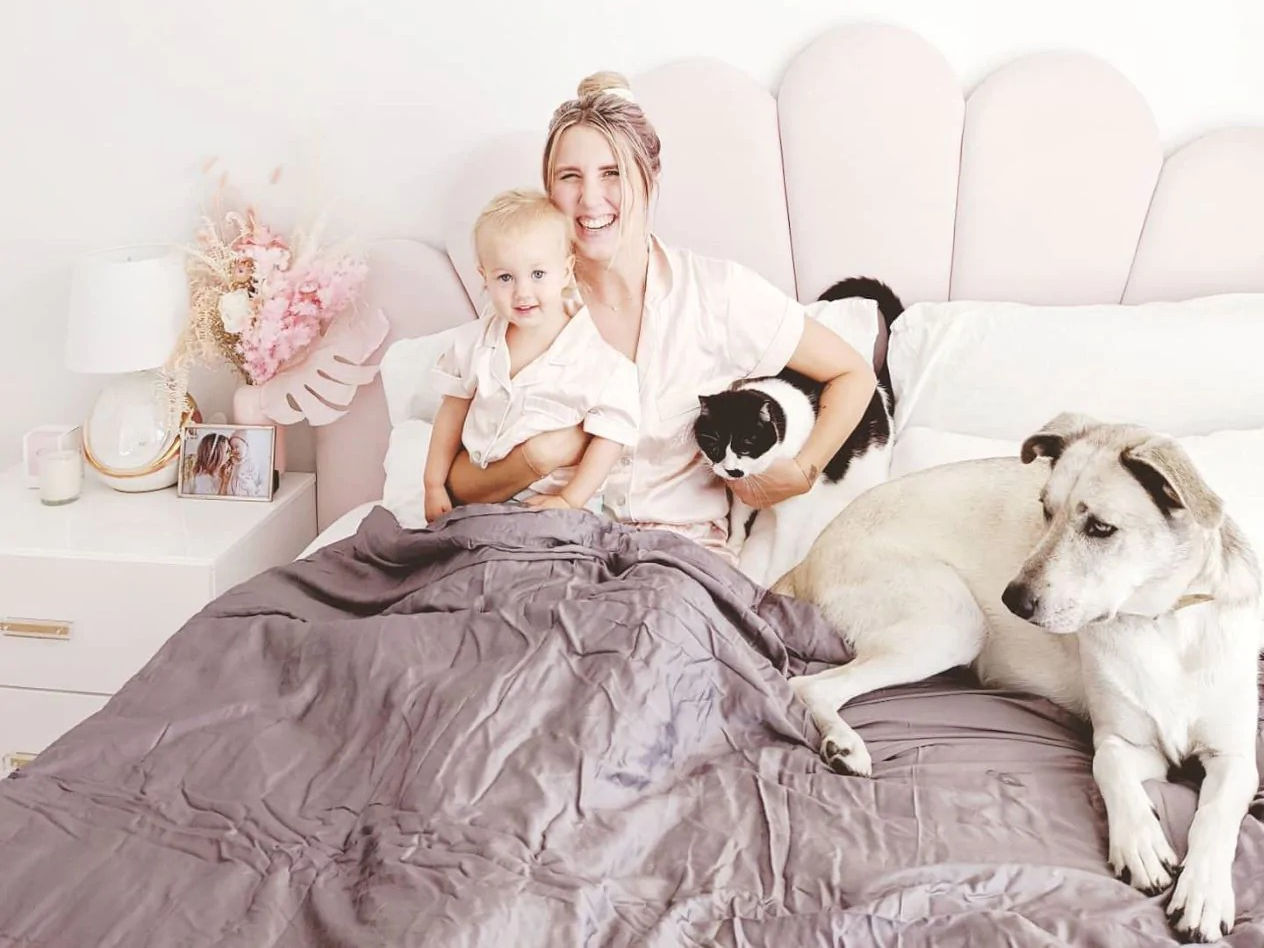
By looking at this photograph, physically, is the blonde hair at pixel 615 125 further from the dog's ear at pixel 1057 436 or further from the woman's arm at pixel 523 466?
the dog's ear at pixel 1057 436

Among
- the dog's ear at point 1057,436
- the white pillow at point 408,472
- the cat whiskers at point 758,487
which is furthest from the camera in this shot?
the white pillow at point 408,472

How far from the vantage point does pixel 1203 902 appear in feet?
3.88

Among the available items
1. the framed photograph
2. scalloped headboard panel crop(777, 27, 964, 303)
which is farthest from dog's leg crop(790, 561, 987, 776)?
the framed photograph

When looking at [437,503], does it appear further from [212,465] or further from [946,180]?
[946,180]

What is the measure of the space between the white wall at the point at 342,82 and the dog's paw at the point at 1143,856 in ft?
5.22

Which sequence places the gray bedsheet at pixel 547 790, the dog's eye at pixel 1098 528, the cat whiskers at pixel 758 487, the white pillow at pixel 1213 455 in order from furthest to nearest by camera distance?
1. the cat whiskers at pixel 758 487
2. the white pillow at pixel 1213 455
3. the dog's eye at pixel 1098 528
4. the gray bedsheet at pixel 547 790

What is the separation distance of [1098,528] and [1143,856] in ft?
1.23

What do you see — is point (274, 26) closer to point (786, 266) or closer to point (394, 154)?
point (394, 154)

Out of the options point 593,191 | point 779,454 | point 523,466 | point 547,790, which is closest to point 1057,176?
point 779,454

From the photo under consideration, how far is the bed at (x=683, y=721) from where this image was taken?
1132 millimetres

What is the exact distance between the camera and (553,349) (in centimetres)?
191

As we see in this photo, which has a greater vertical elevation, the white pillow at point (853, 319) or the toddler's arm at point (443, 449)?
the white pillow at point (853, 319)

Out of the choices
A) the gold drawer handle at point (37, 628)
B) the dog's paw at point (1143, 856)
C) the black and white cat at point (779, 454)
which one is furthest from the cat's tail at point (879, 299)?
the gold drawer handle at point (37, 628)

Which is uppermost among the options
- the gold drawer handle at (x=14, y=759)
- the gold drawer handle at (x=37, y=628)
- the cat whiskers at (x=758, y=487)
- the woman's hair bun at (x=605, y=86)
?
the woman's hair bun at (x=605, y=86)
